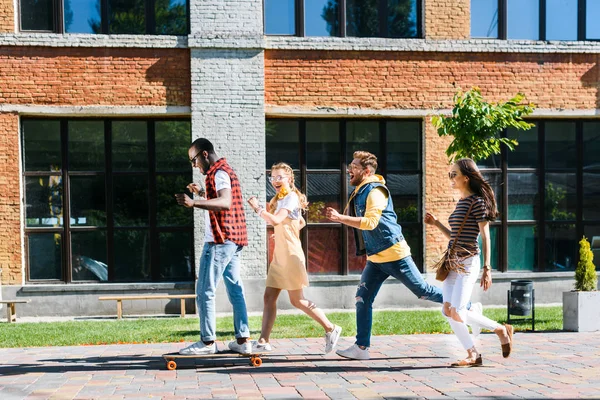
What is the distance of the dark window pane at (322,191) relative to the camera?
14070 mm

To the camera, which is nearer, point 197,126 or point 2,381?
point 2,381

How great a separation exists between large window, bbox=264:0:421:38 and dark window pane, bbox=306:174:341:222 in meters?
2.59

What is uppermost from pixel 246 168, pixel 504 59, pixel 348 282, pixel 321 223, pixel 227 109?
pixel 504 59

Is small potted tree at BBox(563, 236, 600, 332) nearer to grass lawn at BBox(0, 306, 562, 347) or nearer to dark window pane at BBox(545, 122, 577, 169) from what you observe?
grass lawn at BBox(0, 306, 562, 347)

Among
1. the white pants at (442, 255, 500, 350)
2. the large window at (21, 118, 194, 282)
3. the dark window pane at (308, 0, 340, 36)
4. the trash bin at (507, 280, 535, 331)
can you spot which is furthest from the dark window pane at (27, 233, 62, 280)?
the white pants at (442, 255, 500, 350)

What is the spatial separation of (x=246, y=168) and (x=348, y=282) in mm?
2762

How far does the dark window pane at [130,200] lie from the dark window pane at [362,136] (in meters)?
3.73

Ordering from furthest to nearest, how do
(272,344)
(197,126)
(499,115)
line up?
(197,126) → (499,115) → (272,344)

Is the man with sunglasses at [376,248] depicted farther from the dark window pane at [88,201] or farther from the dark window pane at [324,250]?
the dark window pane at [88,201]

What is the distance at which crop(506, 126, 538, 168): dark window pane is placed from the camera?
1464 cm

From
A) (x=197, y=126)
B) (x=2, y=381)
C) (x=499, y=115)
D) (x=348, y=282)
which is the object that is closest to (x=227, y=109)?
(x=197, y=126)

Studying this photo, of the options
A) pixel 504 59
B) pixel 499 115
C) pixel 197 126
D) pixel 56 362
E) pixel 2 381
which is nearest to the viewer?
pixel 2 381

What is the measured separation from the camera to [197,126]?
1339cm

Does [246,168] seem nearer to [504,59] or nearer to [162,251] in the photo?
[162,251]
